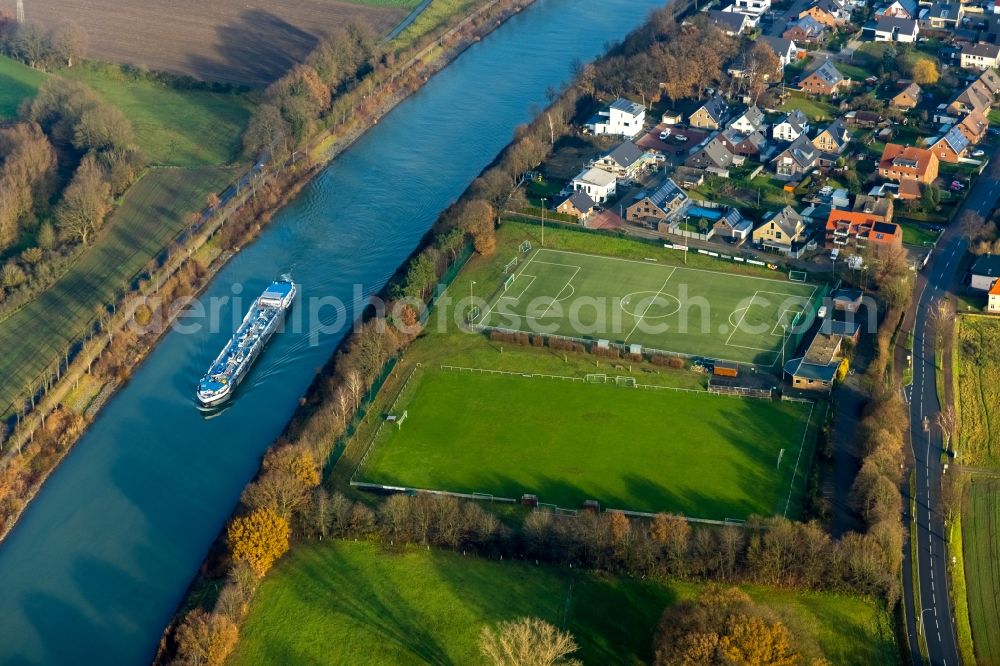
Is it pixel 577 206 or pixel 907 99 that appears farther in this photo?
pixel 907 99

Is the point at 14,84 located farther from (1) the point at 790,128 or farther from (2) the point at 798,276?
(2) the point at 798,276

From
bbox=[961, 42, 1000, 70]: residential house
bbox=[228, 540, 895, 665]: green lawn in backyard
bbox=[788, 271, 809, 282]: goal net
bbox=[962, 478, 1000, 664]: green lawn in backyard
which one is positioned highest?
bbox=[961, 42, 1000, 70]: residential house

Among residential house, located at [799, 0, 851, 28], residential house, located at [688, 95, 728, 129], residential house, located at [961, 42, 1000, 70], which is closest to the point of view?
residential house, located at [688, 95, 728, 129]

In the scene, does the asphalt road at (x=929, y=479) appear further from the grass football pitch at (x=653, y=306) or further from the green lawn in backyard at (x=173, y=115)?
the green lawn in backyard at (x=173, y=115)

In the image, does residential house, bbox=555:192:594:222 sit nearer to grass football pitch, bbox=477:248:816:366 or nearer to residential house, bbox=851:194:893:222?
grass football pitch, bbox=477:248:816:366

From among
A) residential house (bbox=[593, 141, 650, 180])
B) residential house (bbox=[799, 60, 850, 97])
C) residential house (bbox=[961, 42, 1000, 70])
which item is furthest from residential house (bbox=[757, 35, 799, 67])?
residential house (bbox=[593, 141, 650, 180])

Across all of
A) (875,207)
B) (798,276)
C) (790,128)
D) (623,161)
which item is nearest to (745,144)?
(790,128)
